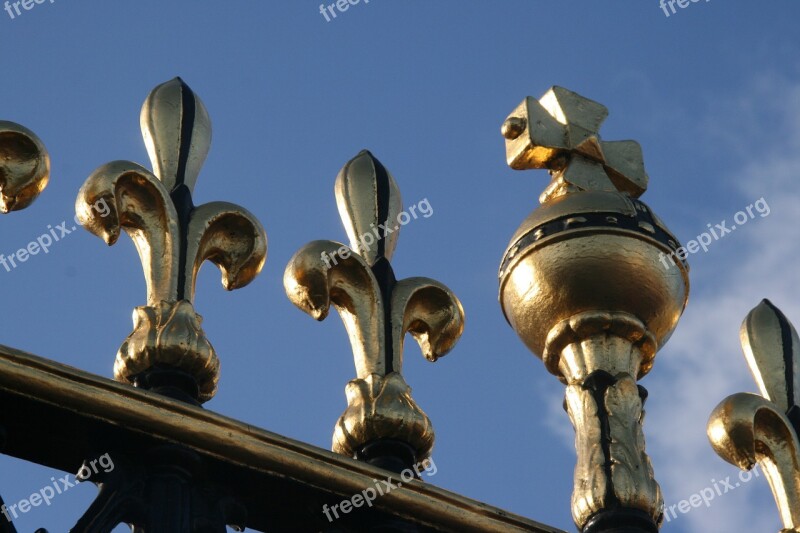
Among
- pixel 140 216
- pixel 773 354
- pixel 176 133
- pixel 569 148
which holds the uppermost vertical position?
pixel 569 148

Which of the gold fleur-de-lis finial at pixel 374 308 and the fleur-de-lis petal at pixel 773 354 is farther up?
the fleur-de-lis petal at pixel 773 354

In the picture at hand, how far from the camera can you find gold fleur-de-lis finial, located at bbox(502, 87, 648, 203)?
17.2 feet

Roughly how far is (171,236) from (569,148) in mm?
1317

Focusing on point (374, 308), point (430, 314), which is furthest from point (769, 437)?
point (374, 308)

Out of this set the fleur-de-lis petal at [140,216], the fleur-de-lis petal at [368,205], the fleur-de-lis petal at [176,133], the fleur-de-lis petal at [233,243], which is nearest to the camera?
the fleur-de-lis petal at [140,216]

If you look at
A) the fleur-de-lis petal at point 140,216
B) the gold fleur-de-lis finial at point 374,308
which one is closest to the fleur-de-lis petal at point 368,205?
the gold fleur-de-lis finial at point 374,308

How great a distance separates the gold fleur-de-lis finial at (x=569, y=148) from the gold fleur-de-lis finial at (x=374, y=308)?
58 centimetres

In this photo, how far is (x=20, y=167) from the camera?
4.21 meters

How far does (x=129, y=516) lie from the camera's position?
12.9 feet

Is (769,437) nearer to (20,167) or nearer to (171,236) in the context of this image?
(171,236)

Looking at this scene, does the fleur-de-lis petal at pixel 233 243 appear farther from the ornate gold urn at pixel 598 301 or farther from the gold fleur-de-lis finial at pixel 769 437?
the gold fleur-de-lis finial at pixel 769 437

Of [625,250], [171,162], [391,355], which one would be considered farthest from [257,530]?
[625,250]

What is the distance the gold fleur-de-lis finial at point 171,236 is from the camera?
4.20 metres

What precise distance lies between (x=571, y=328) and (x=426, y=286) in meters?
0.41
